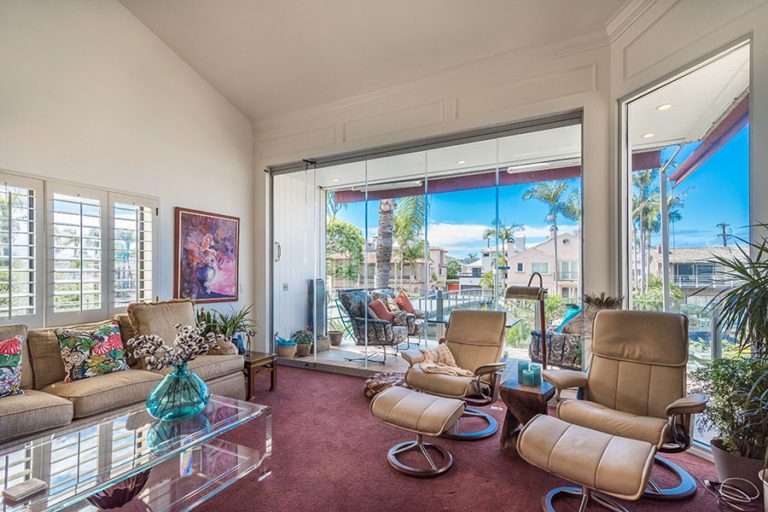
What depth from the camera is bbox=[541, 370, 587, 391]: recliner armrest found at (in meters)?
2.65

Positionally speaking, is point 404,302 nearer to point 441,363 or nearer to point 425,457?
point 441,363

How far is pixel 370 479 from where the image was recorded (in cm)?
247

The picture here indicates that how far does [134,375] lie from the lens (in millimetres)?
3150

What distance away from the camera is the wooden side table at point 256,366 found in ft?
13.1

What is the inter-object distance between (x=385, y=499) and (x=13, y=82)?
Result: 429 centimetres

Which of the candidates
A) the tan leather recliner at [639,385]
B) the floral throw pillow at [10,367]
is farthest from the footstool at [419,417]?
the floral throw pillow at [10,367]

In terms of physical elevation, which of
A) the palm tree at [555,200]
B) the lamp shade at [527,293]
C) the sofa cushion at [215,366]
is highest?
the palm tree at [555,200]

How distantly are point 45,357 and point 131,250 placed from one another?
4.43 feet

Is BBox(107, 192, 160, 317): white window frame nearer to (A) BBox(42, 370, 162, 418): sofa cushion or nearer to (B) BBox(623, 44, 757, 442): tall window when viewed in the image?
(A) BBox(42, 370, 162, 418): sofa cushion

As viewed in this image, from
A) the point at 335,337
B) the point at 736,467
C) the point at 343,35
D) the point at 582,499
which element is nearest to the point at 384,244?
the point at 335,337

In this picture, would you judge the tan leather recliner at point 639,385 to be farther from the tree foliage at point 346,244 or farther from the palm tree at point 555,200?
the tree foliage at point 346,244

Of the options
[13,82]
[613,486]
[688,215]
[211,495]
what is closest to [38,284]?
[13,82]

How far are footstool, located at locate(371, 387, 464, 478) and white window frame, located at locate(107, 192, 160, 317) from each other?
3011 mm

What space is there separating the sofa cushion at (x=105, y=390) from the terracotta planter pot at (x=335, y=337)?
10.1ft
